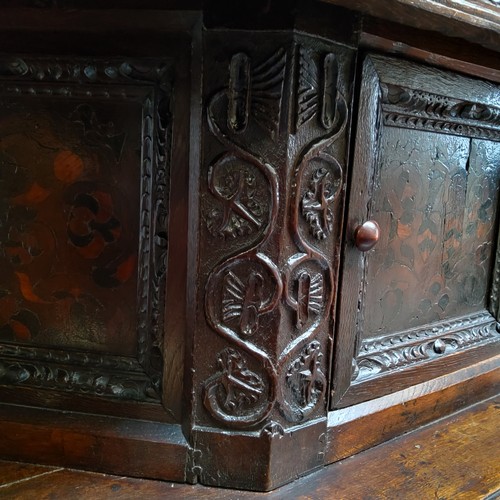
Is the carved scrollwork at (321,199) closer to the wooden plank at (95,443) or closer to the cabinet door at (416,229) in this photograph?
the cabinet door at (416,229)

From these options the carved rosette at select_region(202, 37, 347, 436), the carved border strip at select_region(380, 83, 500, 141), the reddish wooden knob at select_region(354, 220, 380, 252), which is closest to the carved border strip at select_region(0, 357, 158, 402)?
the carved rosette at select_region(202, 37, 347, 436)

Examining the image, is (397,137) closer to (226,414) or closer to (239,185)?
(239,185)

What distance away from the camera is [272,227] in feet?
1.99

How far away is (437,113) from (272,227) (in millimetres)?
390

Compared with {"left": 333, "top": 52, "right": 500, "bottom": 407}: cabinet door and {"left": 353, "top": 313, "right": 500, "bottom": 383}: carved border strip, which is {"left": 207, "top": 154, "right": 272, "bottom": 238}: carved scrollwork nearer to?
{"left": 333, "top": 52, "right": 500, "bottom": 407}: cabinet door

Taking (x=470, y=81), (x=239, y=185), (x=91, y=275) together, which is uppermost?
(x=470, y=81)

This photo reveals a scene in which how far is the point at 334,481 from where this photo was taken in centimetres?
66

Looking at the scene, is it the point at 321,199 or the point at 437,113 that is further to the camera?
the point at 437,113

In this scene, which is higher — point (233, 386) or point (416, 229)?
point (416, 229)

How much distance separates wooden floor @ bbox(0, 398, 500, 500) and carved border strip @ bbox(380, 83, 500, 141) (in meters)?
0.53

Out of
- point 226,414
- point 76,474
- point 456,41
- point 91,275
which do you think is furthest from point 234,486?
point 456,41

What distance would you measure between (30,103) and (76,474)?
1.80 feet

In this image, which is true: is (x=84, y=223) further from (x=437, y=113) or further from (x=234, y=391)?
(x=437, y=113)

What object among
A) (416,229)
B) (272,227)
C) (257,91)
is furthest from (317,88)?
(416,229)
